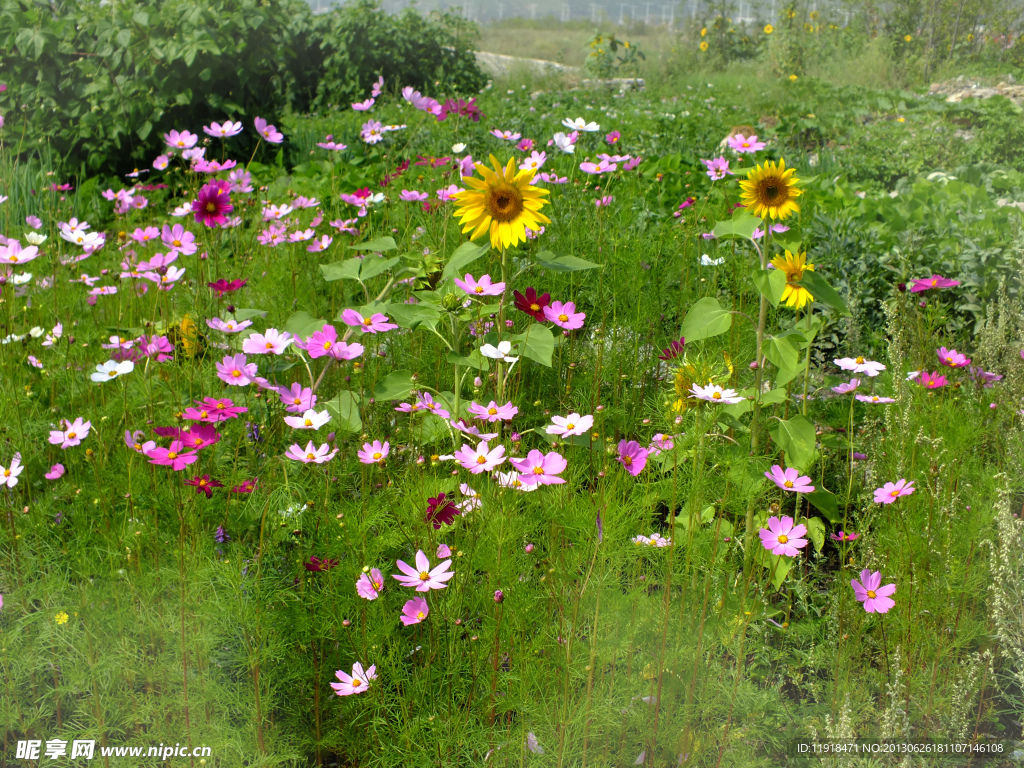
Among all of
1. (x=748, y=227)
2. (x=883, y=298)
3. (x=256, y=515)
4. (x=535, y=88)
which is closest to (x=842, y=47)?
(x=535, y=88)

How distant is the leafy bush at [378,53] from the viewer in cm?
835

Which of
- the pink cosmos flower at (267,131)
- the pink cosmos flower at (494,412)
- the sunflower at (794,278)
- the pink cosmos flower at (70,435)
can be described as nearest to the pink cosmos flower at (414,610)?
the pink cosmos flower at (494,412)

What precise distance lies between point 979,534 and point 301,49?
28.4ft

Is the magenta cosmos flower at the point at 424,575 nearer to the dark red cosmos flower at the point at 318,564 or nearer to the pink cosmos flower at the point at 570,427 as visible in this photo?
the dark red cosmos flower at the point at 318,564

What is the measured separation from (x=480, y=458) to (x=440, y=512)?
127mm

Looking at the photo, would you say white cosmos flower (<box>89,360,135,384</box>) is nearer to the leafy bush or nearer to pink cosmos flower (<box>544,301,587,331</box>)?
pink cosmos flower (<box>544,301,587,331</box>)

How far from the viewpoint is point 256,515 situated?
5.35ft

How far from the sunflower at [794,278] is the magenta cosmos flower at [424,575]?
101 centimetres

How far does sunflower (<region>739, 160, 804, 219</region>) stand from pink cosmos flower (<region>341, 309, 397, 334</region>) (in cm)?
89

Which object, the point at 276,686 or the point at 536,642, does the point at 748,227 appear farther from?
the point at 276,686

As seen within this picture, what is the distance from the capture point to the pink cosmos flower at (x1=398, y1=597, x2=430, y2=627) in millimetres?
1367

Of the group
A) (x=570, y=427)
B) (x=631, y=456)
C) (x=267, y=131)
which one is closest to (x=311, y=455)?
(x=570, y=427)

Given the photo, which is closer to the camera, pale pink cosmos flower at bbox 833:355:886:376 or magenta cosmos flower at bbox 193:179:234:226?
pale pink cosmos flower at bbox 833:355:886:376

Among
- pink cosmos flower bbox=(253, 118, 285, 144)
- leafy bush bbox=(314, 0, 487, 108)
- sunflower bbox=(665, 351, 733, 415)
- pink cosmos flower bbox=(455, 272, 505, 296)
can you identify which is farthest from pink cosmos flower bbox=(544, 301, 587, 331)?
leafy bush bbox=(314, 0, 487, 108)
